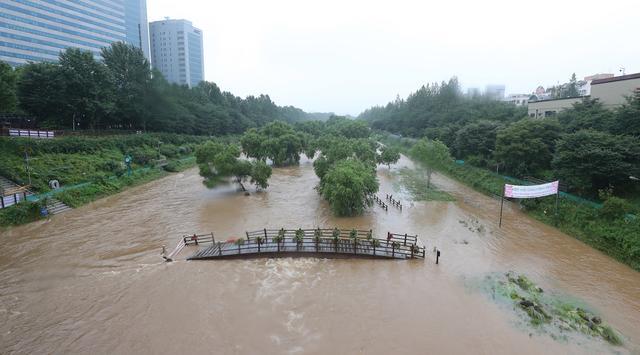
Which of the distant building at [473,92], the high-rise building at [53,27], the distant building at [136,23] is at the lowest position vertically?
the distant building at [473,92]

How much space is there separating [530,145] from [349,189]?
1910 centimetres

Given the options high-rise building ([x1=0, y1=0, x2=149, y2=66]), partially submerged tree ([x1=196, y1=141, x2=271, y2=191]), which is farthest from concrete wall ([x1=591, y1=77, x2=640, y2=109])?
high-rise building ([x1=0, y1=0, x2=149, y2=66])

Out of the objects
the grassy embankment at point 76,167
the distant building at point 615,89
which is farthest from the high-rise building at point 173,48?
the distant building at point 615,89

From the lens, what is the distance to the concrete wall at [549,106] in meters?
39.5

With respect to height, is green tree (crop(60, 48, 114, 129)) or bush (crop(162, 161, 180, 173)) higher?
green tree (crop(60, 48, 114, 129))

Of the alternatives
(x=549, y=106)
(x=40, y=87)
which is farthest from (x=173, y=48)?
(x=549, y=106)

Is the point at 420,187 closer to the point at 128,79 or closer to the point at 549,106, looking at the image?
the point at 549,106

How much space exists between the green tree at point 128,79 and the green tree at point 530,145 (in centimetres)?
5205

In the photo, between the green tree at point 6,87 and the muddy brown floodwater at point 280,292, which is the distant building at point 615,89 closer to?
the muddy brown floodwater at point 280,292

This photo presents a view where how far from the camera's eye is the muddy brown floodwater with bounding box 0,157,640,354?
38.7 ft

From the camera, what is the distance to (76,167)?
31656 millimetres

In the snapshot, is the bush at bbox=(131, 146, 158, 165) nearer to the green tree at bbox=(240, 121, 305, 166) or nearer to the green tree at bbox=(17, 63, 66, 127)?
the green tree at bbox=(17, 63, 66, 127)

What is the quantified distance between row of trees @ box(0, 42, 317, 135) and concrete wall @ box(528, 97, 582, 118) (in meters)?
58.6

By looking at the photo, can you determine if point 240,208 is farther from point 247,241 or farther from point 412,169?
point 412,169
